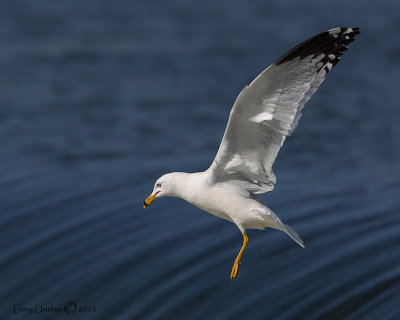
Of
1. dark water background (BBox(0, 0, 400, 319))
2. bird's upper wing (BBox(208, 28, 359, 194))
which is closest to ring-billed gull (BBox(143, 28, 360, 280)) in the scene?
bird's upper wing (BBox(208, 28, 359, 194))

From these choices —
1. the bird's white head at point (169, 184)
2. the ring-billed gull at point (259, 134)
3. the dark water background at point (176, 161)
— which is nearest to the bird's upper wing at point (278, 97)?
the ring-billed gull at point (259, 134)

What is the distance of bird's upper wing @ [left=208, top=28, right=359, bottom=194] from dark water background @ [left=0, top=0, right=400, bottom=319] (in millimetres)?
2209

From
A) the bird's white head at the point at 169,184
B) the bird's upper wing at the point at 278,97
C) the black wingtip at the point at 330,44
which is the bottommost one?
the bird's white head at the point at 169,184

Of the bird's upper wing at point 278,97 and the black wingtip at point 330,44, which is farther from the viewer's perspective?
the black wingtip at point 330,44

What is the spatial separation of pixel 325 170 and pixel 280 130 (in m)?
6.80

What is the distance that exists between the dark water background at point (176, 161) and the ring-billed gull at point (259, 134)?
5.19 ft

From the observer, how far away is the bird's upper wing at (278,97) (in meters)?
7.77

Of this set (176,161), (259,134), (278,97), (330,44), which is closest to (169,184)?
(259,134)

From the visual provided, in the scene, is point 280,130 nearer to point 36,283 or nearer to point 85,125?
point 36,283

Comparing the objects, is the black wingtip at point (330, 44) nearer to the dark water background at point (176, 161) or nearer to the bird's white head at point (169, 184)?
the bird's white head at point (169, 184)

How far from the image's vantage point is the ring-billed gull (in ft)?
25.6

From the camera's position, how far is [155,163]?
1478cm

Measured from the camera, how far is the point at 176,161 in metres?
14.9

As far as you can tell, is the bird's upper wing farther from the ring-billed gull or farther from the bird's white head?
the bird's white head
